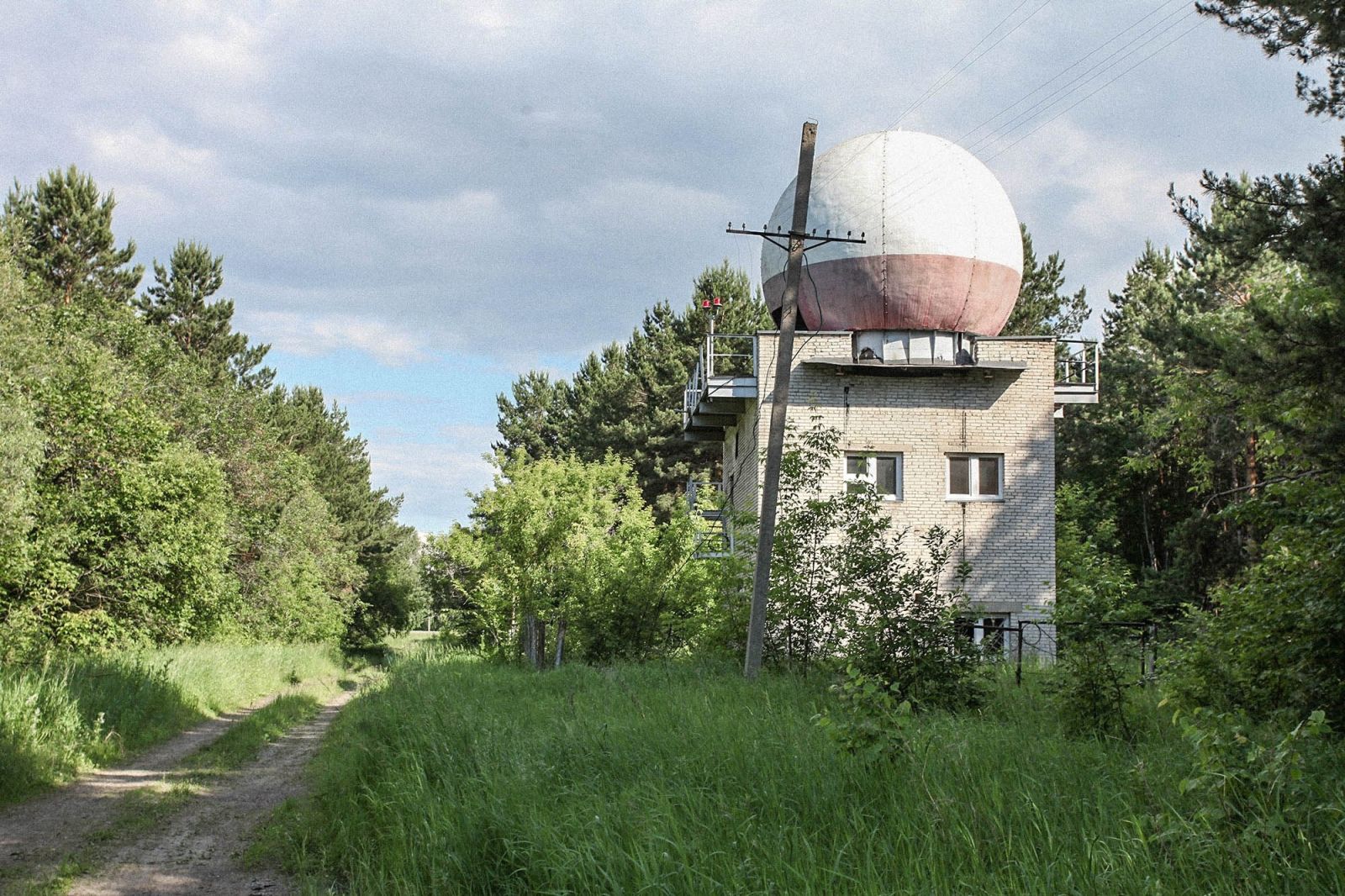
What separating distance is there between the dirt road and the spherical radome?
46.2 feet

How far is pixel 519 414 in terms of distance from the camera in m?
65.6

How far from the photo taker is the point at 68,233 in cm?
3588

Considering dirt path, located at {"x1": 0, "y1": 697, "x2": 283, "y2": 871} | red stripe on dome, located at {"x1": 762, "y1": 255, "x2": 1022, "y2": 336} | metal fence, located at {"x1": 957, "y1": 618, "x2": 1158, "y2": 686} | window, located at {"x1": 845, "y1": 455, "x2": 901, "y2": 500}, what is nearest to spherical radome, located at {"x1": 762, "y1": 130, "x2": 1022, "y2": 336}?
red stripe on dome, located at {"x1": 762, "y1": 255, "x2": 1022, "y2": 336}

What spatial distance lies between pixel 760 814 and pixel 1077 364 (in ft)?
69.9

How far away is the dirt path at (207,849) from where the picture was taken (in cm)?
700

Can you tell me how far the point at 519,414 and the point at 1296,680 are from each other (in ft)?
198

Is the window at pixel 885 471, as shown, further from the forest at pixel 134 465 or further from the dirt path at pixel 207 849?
the forest at pixel 134 465

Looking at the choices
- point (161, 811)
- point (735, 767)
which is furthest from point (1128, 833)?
point (161, 811)

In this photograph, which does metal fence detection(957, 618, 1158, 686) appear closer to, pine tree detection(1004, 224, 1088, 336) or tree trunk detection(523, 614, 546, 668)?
tree trunk detection(523, 614, 546, 668)

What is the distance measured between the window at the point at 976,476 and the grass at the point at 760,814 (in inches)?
533

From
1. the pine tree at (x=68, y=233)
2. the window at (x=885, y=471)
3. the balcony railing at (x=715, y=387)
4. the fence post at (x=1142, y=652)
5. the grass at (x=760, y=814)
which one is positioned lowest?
the grass at (x=760, y=814)

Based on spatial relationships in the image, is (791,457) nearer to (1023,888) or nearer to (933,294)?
(933,294)

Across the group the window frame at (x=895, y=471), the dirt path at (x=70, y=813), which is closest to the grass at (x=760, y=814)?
the dirt path at (x=70, y=813)

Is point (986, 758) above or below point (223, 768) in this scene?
above
